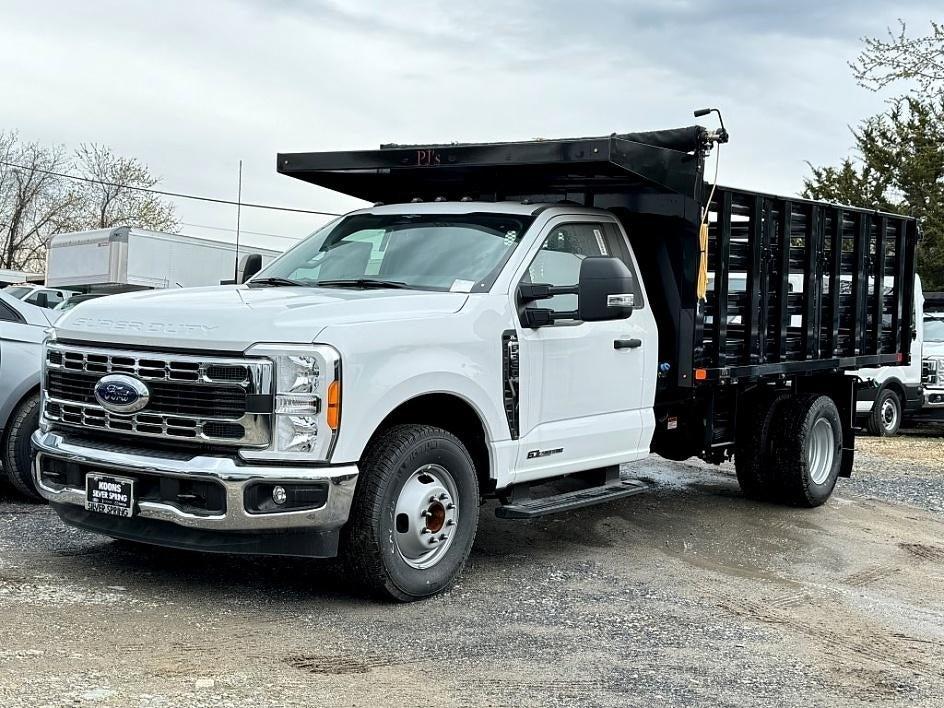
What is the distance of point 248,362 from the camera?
538 cm

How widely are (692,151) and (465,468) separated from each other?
2842mm

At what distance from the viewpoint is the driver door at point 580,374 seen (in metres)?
6.68

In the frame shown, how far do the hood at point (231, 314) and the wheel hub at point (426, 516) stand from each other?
0.83 m

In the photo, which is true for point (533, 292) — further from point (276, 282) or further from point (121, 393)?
point (121, 393)

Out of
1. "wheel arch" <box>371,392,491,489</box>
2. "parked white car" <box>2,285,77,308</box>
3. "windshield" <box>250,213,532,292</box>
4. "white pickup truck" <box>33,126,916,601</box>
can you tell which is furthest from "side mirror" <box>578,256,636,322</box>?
"parked white car" <box>2,285,77,308</box>

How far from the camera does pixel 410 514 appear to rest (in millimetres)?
5918

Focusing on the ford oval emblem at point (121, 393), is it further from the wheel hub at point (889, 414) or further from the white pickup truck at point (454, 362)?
the wheel hub at point (889, 414)

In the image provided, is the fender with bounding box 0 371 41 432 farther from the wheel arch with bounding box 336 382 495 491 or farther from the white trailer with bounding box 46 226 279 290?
the white trailer with bounding box 46 226 279 290

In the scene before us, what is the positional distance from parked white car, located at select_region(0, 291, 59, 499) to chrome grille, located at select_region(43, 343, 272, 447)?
238cm

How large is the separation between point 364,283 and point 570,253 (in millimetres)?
1340

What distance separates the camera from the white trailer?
83.7 feet

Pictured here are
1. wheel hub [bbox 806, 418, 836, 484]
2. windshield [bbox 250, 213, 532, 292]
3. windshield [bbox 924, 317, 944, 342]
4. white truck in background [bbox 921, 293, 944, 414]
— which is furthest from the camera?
windshield [bbox 924, 317, 944, 342]

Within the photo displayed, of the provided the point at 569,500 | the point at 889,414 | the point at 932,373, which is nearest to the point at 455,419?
the point at 569,500

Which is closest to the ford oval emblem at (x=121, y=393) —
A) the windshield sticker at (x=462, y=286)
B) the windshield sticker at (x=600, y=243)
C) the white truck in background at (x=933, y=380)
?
the windshield sticker at (x=462, y=286)
